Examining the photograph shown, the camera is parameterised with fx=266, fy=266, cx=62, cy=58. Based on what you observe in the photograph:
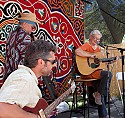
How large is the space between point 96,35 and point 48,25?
3.93 feet

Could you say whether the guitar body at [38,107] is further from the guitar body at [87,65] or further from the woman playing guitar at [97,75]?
the guitar body at [87,65]

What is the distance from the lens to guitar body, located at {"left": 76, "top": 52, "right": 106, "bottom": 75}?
4644 millimetres

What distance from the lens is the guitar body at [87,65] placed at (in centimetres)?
464

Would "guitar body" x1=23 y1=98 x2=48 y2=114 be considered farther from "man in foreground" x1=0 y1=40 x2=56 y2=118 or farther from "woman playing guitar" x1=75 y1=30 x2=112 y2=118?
"woman playing guitar" x1=75 y1=30 x2=112 y2=118

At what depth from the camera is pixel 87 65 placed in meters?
4.74

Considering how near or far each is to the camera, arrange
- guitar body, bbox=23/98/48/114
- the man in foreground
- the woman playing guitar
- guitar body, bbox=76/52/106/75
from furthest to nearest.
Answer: guitar body, bbox=76/52/106/75
the woman playing guitar
guitar body, bbox=23/98/48/114
the man in foreground

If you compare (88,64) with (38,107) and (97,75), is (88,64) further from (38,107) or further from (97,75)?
(38,107)

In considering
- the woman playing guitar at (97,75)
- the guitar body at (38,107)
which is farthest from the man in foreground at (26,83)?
the woman playing guitar at (97,75)

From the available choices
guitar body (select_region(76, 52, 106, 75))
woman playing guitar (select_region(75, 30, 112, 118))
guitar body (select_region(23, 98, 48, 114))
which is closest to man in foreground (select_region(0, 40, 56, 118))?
guitar body (select_region(23, 98, 48, 114))

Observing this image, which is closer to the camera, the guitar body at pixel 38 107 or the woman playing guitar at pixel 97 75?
the guitar body at pixel 38 107

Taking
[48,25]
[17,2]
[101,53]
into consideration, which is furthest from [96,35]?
[17,2]

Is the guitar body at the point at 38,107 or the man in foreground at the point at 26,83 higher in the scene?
the man in foreground at the point at 26,83

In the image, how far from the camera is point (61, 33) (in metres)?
5.74

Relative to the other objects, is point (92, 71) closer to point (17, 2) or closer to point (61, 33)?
point (61, 33)
